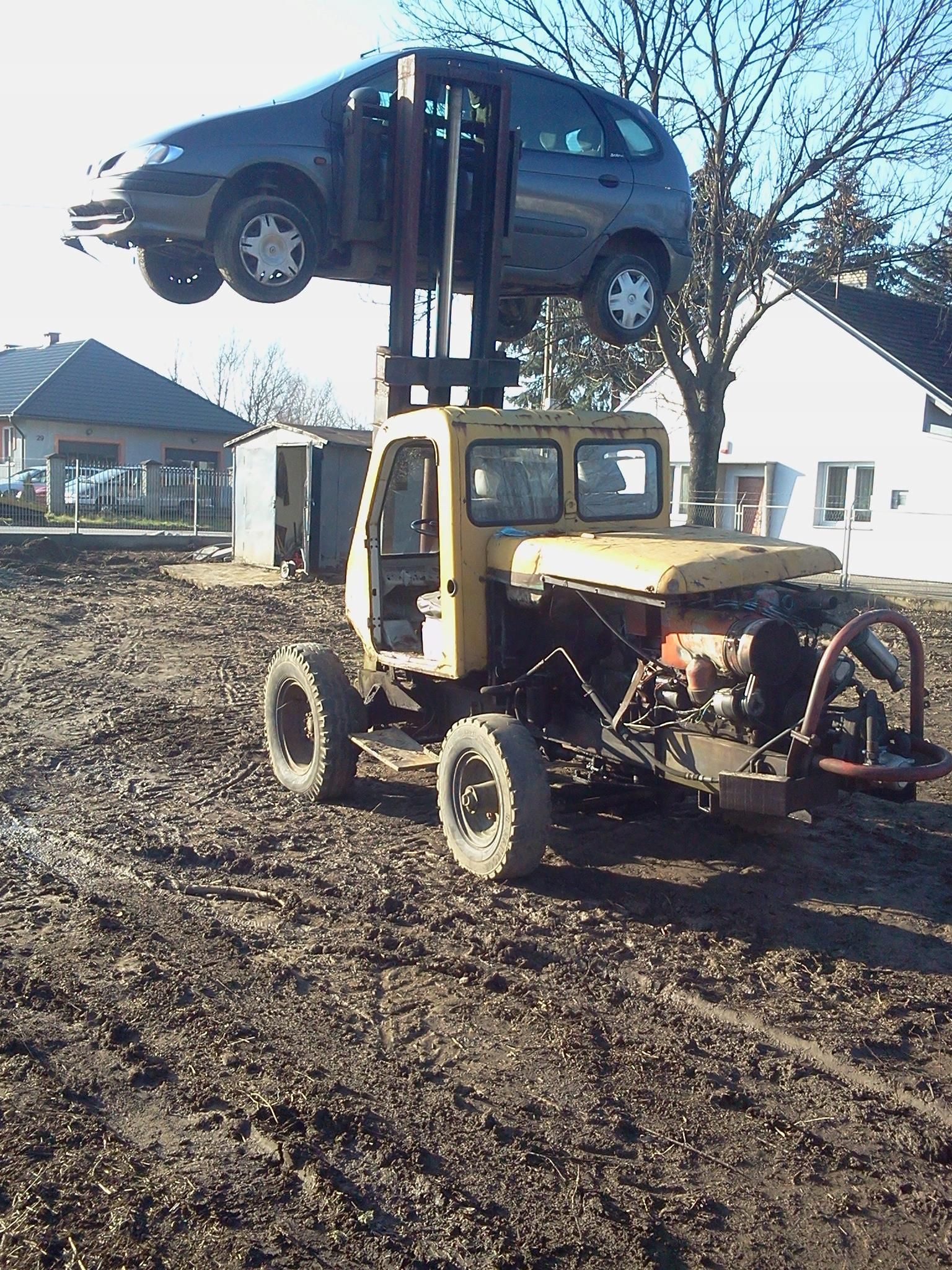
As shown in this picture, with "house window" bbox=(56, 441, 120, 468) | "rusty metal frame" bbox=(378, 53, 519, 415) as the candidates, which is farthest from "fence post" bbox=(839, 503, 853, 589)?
"house window" bbox=(56, 441, 120, 468)

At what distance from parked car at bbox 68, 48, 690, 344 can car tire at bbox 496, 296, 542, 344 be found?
0.01 meters

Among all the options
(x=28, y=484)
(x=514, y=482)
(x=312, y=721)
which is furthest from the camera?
(x=28, y=484)

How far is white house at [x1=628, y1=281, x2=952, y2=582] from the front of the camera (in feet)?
72.6

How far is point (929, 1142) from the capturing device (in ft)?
12.5

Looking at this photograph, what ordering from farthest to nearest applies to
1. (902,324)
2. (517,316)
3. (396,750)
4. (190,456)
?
1. (190,456)
2. (902,324)
3. (517,316)
4. (396,750)

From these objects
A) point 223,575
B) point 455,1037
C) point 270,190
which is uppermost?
point 270,190

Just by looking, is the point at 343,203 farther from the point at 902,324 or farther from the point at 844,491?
the point at 902,324

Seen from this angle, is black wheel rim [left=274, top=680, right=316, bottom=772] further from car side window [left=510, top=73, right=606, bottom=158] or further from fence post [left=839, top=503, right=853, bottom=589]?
fence post [left=839, top=503, right=853, bottom=589]

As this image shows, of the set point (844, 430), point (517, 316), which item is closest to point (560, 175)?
point (517, 316)

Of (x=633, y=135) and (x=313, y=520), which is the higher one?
(x=633, y=135)

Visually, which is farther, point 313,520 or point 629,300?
point 313,520

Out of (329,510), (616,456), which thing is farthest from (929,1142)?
(329,510)

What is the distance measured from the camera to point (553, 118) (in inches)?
375

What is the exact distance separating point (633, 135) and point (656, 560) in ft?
18.8
